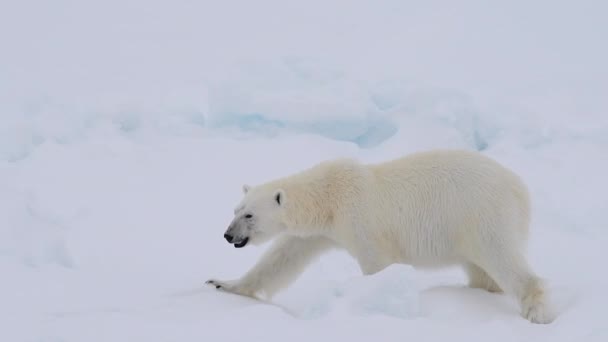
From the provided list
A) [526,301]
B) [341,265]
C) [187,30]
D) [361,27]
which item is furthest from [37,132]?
[361,27]

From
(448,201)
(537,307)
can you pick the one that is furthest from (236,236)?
(537,307)

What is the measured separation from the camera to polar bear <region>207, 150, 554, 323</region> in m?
4.03

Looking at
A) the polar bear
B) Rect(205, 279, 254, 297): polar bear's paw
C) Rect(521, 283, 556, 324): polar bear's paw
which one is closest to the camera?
Rect(521, 283, 556, 324): polar bear's paw

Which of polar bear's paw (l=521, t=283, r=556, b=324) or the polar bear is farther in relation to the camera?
the polar bear

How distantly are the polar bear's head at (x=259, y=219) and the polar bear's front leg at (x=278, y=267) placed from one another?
12 centimetres

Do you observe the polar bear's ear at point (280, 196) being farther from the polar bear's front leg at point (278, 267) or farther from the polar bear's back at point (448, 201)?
the polar bear's back at point (448, 201)

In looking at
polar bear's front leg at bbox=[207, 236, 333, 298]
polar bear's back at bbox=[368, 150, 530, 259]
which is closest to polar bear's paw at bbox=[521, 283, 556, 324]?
polar bear's back at bbox=[368, 150, 530, 259]

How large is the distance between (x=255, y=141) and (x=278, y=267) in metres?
3.68

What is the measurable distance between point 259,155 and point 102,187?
1.66 m

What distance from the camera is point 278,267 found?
4512 mm

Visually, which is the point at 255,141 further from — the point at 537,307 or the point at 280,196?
the point at 537,307

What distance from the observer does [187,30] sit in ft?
48.5

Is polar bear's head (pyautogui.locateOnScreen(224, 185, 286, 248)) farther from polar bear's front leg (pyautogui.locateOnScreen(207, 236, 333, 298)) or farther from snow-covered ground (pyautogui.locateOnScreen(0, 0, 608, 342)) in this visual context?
snow-covered ground (pyautogui.locateOnScreen(0, 0, 608, 342))

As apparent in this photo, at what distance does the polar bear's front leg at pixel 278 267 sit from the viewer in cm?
A: 439
